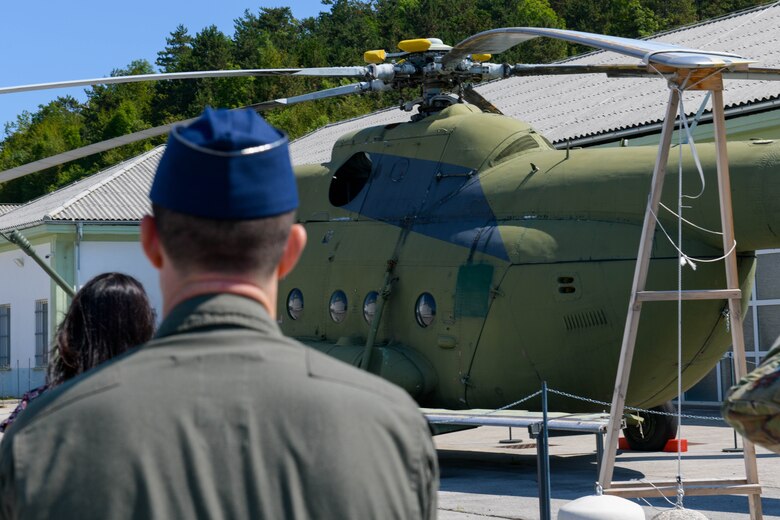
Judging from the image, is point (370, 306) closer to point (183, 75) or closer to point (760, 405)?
point (183, 75)

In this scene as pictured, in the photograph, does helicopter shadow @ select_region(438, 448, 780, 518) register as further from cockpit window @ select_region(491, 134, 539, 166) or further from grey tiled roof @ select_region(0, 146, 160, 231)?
grey tiled roof @ select_region(0, 146, 160, 231)

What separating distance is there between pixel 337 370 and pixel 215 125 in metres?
0.48

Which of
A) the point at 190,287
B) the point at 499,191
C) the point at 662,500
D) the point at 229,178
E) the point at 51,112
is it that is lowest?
the point at 662,500

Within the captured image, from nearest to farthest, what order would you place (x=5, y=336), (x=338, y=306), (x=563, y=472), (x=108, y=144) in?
(x=108, y=144)
(x=563, y=472)
(x=338, y=306)
(x=5, y=336)

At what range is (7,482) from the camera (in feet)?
5.99

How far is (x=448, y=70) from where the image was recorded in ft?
39.4

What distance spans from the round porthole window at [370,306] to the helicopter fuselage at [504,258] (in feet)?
0.07

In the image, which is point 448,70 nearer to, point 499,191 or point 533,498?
point 499,191

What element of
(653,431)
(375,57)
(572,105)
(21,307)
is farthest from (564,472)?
(21,307)

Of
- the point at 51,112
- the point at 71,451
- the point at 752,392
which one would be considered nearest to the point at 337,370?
the point at 71,451

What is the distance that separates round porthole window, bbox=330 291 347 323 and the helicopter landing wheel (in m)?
3.58

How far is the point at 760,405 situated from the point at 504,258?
28.0ft

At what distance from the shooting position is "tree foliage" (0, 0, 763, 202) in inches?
2773

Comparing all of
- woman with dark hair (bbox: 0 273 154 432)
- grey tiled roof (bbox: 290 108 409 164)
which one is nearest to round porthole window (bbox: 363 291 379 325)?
woman with dark hair (bbox: 0 273 154 432)
